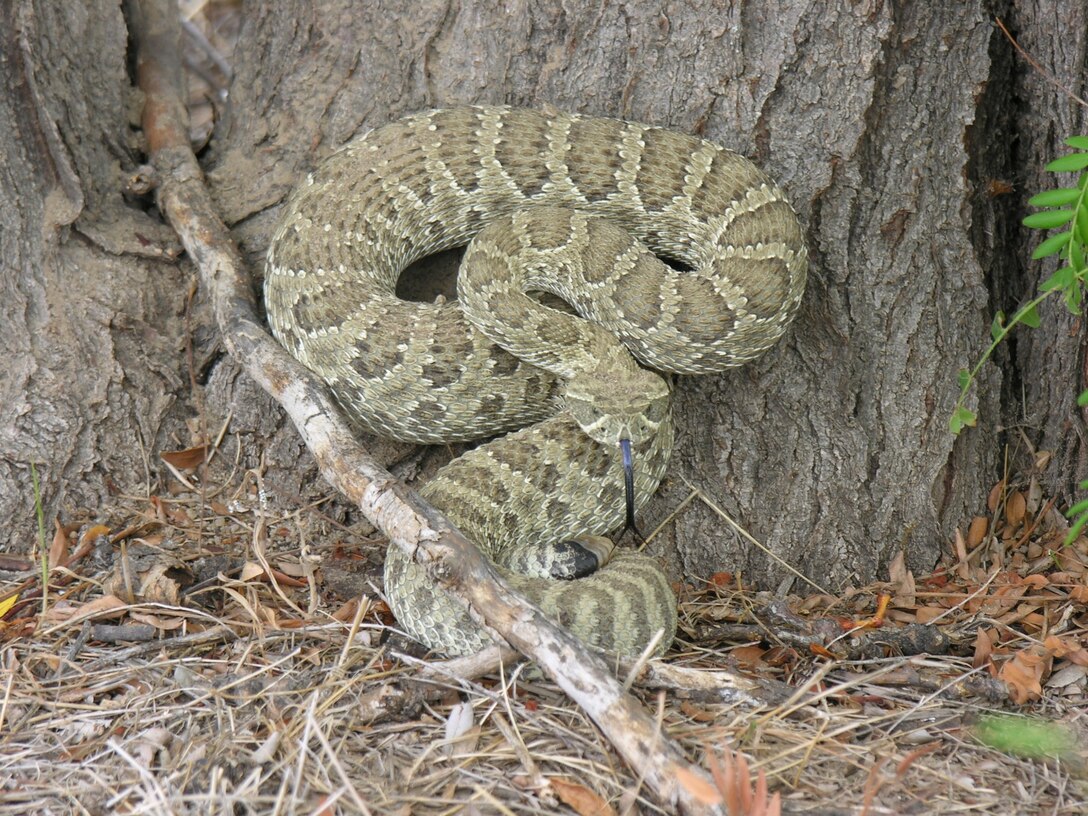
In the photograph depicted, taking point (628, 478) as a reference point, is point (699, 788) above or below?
below

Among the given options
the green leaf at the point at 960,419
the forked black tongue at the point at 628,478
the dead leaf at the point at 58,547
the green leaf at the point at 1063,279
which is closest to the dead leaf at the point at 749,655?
the forked black tongue at the point at 628,478

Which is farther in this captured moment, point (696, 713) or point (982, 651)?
point (982, 651)

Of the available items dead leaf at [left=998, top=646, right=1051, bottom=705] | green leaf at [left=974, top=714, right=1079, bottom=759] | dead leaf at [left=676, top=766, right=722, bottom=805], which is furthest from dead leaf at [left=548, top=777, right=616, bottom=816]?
dead leaf at [left=998, top=646, right=1051, bottom=705]

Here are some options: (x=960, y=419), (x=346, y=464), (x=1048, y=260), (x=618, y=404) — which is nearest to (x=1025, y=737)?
(x=960, y=419)

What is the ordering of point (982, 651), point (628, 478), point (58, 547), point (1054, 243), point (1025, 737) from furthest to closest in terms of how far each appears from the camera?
point (58, 547) < point (628, 478) < point (982, 651) < point (1054, 243) < point (1025, 737)

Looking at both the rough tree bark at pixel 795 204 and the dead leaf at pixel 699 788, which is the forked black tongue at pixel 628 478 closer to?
the rough tree bark at pixel 795 204

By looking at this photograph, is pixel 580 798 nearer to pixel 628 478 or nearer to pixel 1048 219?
pixel 628 478

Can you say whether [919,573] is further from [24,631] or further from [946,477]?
[24,631]
